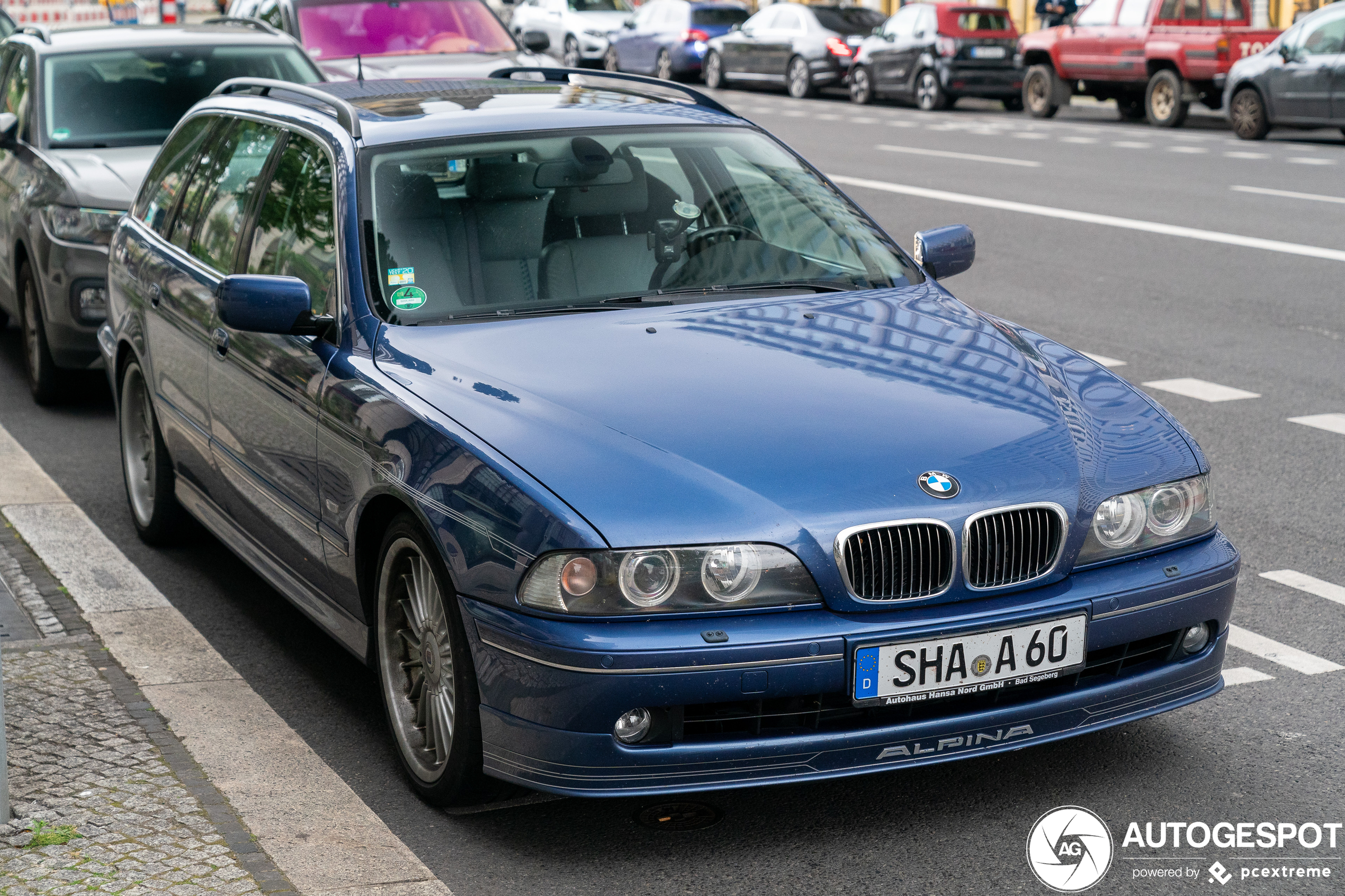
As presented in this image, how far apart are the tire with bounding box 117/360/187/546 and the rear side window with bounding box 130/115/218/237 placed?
0.54 metres

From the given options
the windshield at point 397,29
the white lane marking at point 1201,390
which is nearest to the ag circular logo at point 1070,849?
the white lane marking at point 1201,390

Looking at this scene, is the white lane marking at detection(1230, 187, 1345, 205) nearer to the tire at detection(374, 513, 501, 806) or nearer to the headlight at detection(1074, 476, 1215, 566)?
the headlight at detection(1074, 476, 1215, 566)

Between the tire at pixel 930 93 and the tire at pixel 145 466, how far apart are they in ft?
74.7

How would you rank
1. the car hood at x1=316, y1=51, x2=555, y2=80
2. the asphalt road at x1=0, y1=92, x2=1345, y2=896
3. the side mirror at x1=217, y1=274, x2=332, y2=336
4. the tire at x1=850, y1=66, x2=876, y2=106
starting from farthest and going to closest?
the tire at x1=850, y1=66, x2=876, y2=106, the car hood at x1=316, y1=51, x2=555, y2=80, the side mirror at x1=217, y1=274, x2=332, y2=336, the asphalt road at x1=0, y1=92, x2=1345, y2=896

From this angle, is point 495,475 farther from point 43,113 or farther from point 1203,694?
point 43,113

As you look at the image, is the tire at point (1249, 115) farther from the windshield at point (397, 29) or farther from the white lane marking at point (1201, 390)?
the white lane marking at point (1201, 390)

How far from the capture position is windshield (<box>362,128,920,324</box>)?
4.69 meters

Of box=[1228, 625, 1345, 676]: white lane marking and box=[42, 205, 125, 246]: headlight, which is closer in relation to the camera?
box=[1228, 625, 1345, 676]: white lane marking

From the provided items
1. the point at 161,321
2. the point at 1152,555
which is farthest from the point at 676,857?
the point at 161,321

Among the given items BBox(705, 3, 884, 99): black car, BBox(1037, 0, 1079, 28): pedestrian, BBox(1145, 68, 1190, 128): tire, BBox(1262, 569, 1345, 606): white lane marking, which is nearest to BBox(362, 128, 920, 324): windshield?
BBox(1262, 569, 1345, 606): white lane marking

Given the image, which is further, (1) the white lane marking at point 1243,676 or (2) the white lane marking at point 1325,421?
(2) the white lane marking at point 1325,421

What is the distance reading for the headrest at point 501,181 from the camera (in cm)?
484

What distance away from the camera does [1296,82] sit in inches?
813

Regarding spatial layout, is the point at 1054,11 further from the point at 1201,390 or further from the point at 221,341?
the point at 221,341
